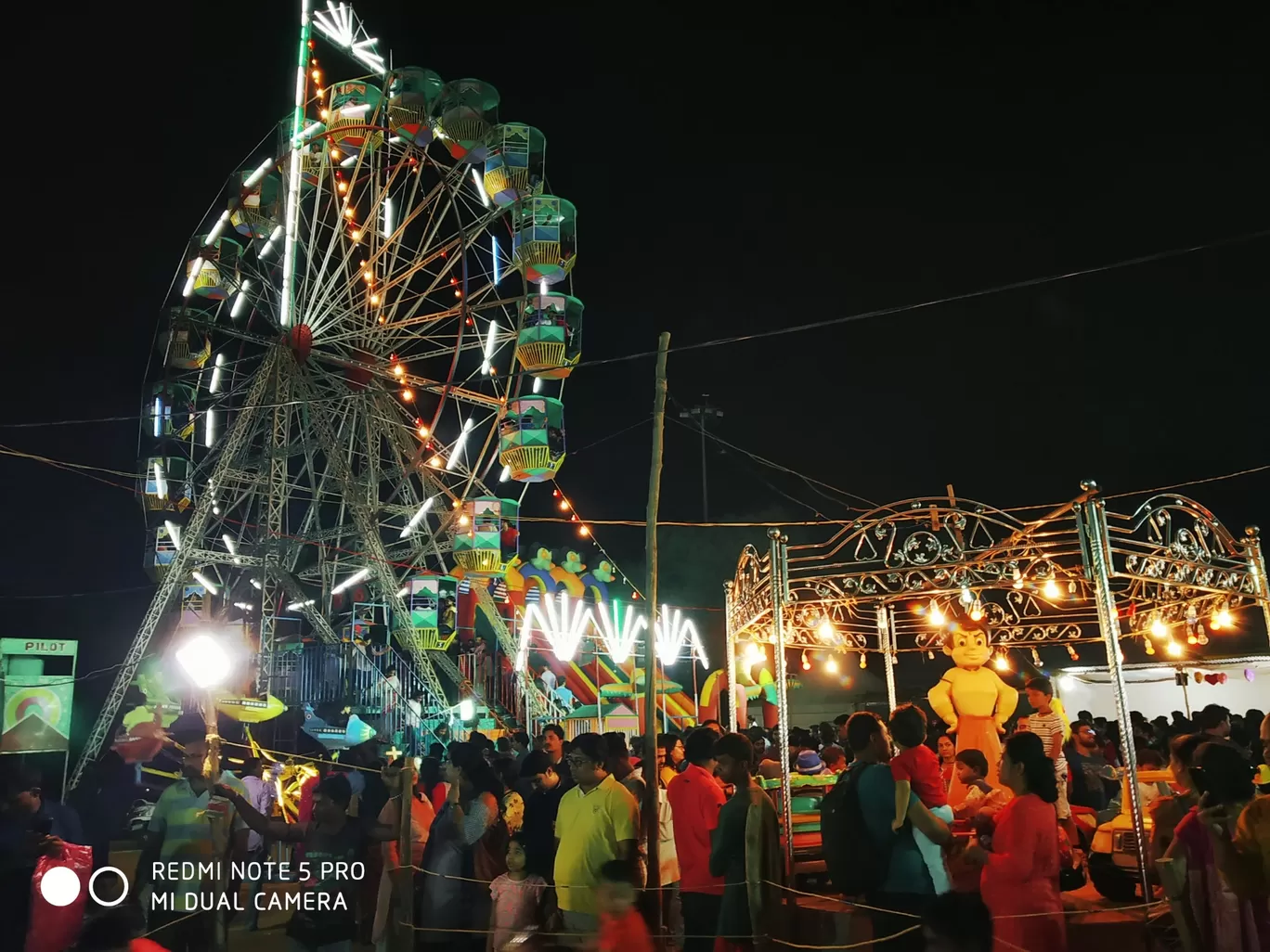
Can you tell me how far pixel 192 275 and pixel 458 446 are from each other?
5.73 metres

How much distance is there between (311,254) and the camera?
16.8 m

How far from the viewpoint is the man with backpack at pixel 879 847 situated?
4.35 m

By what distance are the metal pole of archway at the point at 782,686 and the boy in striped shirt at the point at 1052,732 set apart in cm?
206

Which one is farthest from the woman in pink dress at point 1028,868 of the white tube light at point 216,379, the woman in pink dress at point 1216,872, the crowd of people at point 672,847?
the white tube light at point 216,379

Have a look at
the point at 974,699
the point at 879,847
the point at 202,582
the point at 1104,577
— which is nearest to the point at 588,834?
the point at 879,847

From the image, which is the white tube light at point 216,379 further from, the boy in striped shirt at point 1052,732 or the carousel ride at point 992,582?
the boy in striped shirt at point 1052,732

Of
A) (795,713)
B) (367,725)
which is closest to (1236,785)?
(367,725)

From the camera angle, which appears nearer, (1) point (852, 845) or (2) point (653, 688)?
(1) point (852, 845)

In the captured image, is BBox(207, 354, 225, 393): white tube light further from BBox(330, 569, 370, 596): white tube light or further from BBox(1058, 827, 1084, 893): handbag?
BBox(1058, 827, 1084, 893): handbag

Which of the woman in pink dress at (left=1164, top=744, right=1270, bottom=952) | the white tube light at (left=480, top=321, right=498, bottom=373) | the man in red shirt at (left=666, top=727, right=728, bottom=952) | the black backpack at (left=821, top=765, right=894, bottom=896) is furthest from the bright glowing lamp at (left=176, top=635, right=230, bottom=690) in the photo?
the white tube light at (left=480, top=321, right=498, bottom=373)

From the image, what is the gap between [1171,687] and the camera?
678 inches

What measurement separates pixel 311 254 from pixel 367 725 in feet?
27.9

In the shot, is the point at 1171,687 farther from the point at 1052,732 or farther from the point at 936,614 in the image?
the point at 1052,732

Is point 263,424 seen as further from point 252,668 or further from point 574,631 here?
point 574,631
